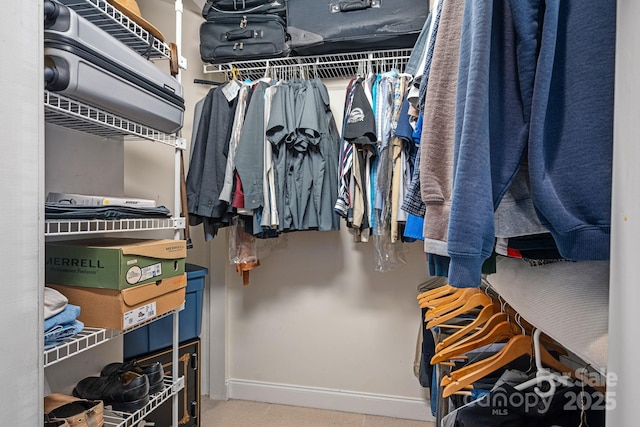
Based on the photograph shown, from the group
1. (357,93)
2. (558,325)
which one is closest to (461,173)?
(558,325)

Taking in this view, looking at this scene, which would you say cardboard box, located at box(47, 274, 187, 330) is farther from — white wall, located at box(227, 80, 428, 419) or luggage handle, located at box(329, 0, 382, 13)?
luggage handle, located at box(329, 0, 382, 13)

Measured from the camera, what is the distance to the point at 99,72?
1.04 m

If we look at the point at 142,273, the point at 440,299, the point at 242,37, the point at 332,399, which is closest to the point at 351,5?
the point at 242,37

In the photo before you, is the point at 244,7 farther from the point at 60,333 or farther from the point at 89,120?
the point at 60,333

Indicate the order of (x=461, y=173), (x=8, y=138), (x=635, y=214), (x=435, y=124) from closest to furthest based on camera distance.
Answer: (x=635, y=214) < (x=461, y=173) < (x=435, y=124) < (x=8, y=138)

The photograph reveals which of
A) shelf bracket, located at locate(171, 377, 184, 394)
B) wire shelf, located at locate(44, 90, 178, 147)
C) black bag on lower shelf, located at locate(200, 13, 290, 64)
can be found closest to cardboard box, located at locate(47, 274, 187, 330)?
shelf bracket, located at locate(171, 377, 184, 394)

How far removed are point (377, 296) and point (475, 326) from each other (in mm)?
1026

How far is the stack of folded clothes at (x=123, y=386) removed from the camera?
4.21 ft

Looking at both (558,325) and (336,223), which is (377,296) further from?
(558,325)

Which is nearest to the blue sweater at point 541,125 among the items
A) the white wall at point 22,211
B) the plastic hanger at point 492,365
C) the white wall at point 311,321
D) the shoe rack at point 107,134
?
the plastic hanger at point 492,365

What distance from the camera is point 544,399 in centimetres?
75

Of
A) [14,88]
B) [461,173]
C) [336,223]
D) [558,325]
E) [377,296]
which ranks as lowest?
[377,296]

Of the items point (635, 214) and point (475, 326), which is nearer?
point (635, 214)

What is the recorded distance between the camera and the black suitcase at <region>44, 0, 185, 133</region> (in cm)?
94
